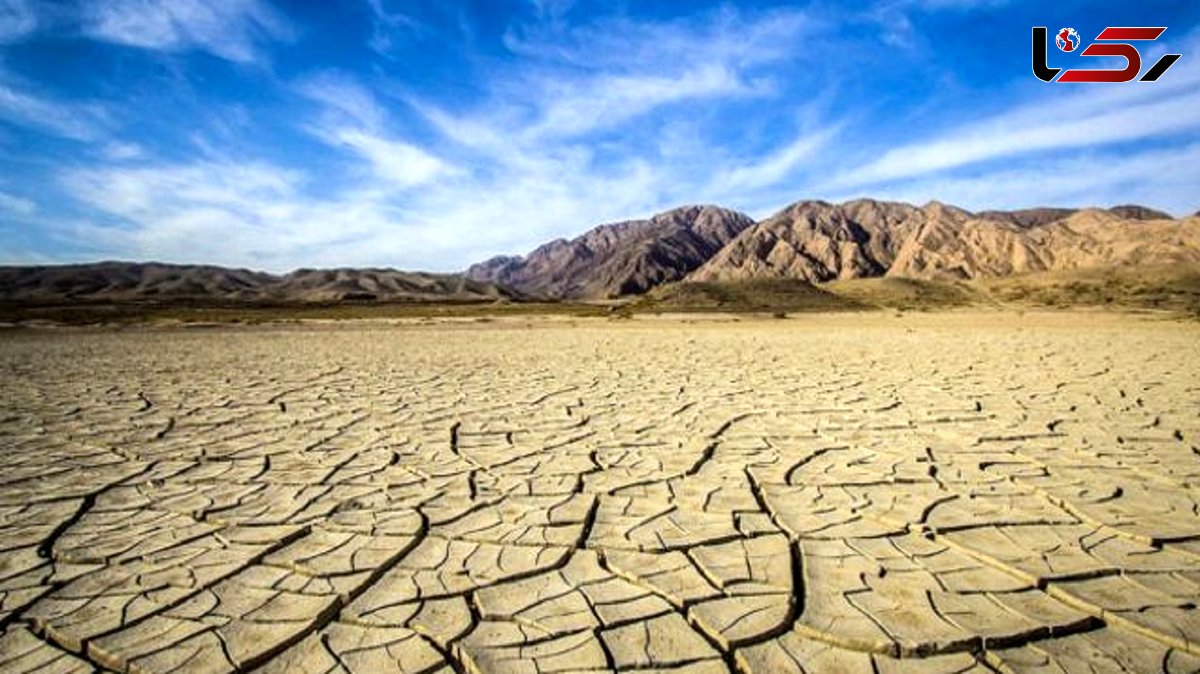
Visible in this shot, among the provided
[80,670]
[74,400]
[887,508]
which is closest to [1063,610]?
[887,508]

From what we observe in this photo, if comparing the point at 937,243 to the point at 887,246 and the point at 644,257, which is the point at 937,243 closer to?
the point at 887,246

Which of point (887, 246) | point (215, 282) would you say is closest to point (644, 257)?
point (887, 246)

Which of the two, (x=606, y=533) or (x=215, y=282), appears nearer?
(x=606, y=533)

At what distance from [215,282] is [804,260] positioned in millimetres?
97577

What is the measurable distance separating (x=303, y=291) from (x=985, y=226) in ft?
315

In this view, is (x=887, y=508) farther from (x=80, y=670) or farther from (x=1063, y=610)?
(x=80, y=670)

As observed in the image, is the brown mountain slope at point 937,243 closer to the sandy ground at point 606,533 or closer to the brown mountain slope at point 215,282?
the brown mountain slope at point 215,282

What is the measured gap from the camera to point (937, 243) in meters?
83.2

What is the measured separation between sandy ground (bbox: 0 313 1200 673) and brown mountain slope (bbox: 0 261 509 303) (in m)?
83.9

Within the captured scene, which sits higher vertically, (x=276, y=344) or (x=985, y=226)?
(x=985, y=226)

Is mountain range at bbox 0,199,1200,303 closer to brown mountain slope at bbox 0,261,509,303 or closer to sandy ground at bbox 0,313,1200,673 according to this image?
brown mountain slope at bbox 0,261,509,303

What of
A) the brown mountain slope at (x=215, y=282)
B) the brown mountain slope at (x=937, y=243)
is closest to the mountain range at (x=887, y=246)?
the brown mountain slope at (x=937, y=243)

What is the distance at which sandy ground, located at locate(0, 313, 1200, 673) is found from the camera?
1.84 m

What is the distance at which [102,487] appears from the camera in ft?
10.9
